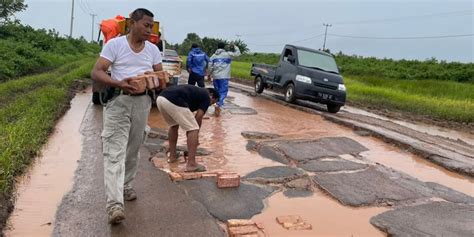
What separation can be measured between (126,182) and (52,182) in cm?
120

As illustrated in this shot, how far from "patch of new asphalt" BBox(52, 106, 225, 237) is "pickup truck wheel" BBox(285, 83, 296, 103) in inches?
336

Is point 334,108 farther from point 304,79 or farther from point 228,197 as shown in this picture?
point 228,197

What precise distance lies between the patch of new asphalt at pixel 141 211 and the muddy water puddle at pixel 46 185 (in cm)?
11

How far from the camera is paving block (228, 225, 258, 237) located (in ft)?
12.6

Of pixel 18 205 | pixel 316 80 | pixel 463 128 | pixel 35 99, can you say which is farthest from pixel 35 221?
pixel 463 128

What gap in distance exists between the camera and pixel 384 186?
5.66 m

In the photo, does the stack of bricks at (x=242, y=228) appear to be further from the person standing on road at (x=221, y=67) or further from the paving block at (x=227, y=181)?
the person standing on road at (x=221, y=67)

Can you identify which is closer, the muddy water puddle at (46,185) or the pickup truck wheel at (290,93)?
the muddy water puddle at (46,185)

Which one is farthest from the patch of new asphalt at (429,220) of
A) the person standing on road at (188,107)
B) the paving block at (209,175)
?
the person standing on road at (188,107)

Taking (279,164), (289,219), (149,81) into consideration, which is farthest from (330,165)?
(149,81)

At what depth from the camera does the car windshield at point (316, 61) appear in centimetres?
1384

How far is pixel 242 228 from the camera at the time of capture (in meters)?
3.92

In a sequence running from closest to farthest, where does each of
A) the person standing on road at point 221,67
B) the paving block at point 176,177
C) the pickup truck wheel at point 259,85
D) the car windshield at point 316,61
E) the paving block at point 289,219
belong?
the paving block at point 289,219, the paving block at point 176,177, the person standing on road at point 221,67, the car windshield at point 316,61, the pickup truck wheel at point 259,85

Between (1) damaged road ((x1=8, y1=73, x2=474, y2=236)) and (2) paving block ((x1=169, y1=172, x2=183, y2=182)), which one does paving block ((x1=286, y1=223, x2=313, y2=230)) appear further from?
(2) paving block ((x1=169, y1=172, x2=183, y2=182))
